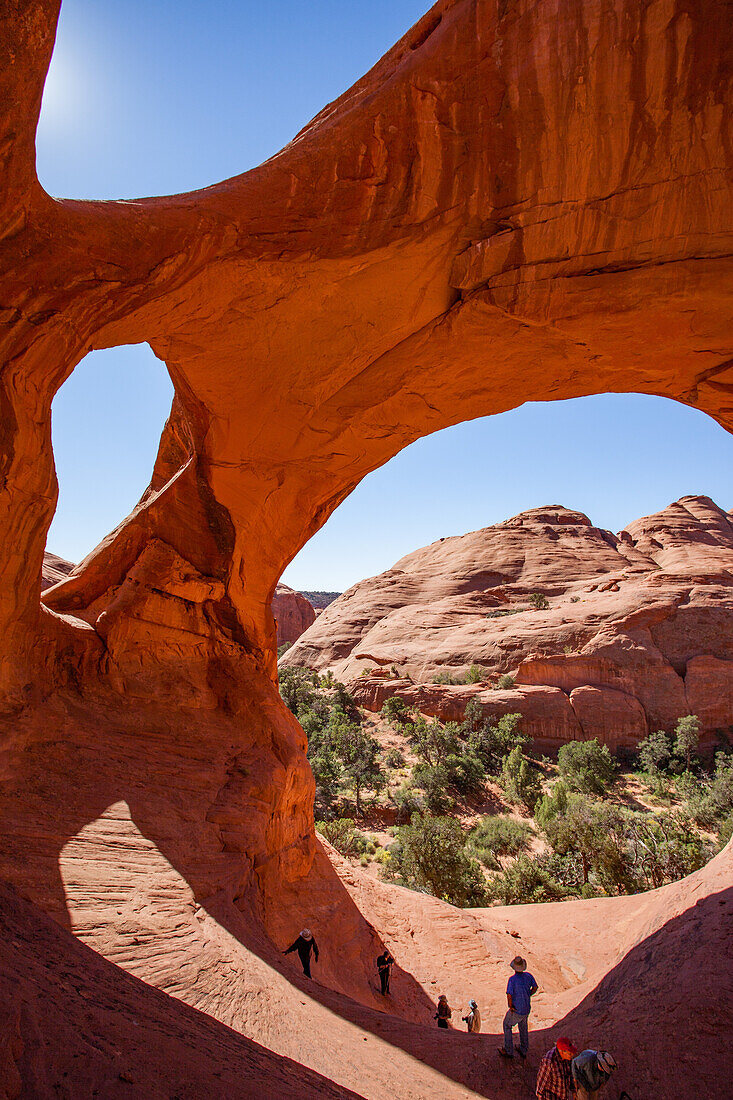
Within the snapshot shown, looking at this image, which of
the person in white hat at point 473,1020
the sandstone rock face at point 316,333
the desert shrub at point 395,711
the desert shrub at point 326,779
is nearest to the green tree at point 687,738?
the desert shrub at point 395,711

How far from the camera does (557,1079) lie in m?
4.20

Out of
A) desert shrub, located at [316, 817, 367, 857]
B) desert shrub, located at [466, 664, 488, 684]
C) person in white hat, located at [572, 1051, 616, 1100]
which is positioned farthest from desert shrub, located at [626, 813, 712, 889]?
desert shrub, located at [466, 664, 488, 684]

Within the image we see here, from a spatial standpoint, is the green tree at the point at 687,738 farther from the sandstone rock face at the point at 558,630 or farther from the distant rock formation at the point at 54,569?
the distant rock formation at the point at 54,569

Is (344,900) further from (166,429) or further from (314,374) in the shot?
(166,429)

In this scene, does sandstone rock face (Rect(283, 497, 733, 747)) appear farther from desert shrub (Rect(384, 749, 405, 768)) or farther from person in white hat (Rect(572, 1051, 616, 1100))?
person in white hat (Rect(572, 1051, 616, 1100))

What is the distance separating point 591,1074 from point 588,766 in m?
26.7

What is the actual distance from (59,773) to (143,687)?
95.0 inches

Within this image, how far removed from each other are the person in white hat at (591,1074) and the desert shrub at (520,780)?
23.2 meters

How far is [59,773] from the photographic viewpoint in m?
6.70

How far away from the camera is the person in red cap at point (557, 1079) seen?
418 cm

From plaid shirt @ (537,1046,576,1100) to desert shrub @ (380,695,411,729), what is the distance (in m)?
29.1

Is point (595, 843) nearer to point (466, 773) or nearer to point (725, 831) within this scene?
point (725, 831)

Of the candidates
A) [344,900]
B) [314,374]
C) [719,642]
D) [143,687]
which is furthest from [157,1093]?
[719,642]

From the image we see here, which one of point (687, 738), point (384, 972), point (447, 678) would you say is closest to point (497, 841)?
point (384, 972)
